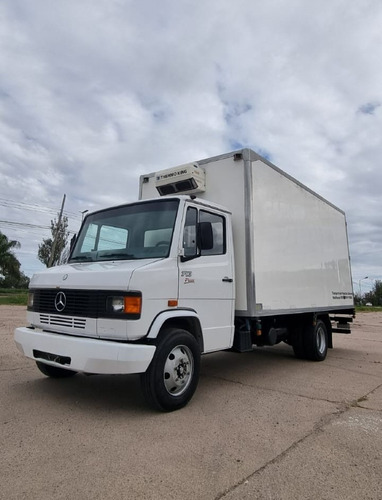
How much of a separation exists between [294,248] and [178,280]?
3302mm

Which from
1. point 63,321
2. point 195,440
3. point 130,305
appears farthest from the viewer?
point 63,321

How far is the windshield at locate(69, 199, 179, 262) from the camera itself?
4742 mm

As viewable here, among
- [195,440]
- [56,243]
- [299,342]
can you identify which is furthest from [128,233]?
[56,243]

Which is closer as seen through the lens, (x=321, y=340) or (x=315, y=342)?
(x=315, y=342)

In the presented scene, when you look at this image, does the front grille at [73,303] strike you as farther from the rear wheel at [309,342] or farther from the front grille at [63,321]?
the rear wheel at [309,342]

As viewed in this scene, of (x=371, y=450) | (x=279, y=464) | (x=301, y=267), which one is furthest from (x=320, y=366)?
(x=279, y=464)

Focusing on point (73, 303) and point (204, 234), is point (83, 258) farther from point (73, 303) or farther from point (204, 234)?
point (204, 234)

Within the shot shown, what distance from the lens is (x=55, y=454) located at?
321cm

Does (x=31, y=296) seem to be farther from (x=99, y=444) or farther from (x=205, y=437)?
(x=205, y=437)

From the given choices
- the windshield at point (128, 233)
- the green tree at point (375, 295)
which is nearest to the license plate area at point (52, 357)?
the windshield at point (128, 233)

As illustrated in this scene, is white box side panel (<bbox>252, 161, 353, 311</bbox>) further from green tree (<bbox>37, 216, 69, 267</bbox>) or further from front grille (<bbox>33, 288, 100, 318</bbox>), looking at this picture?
green tree (<bbox>37, 216, 69, 267</bbox>)

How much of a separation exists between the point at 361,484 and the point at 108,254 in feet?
12.0

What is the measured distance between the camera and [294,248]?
707 centimetres

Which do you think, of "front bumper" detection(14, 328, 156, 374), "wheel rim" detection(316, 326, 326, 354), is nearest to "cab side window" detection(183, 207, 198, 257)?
"front bumper" detection(14, 328, 156, 374)
